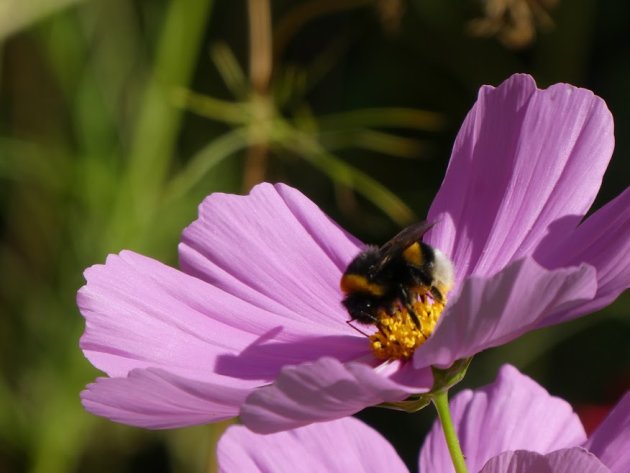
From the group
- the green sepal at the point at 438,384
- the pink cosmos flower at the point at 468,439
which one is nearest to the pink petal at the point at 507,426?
the pink cosmos flower at the point at 468,439

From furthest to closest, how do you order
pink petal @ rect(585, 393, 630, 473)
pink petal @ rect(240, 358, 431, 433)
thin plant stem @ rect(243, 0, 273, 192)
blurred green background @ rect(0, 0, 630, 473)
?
blurred green background @ rect(0, 0, 630, 473), thin plant stem @ rect(243, 0, 273, 192), pink petal @ rect(585, 393, 630, 473), pink petal @ rect(240, 358, 431, 433)

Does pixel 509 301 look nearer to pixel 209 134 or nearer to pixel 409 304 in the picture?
pixel 409 304

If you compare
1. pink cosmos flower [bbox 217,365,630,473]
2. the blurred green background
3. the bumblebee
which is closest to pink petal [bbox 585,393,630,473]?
pink cosmos flower [bbox 217,365,630,473]

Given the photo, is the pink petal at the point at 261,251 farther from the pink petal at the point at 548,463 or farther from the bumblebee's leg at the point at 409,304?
the pink petal at the point at 548,463

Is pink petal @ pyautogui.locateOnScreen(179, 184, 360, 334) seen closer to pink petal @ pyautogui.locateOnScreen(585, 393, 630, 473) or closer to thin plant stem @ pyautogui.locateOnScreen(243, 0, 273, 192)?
pink petal @ pyautogui.locateOnScreen(585, 393, 630, 473)

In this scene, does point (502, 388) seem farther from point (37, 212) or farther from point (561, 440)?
point (37, 212)

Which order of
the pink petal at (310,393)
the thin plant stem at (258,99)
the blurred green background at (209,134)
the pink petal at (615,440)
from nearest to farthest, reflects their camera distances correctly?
the pink petal at (310,393) → the pink petal at (615,440) → the thin plant stem at (258,99) → the blurred green background at (209,134)
